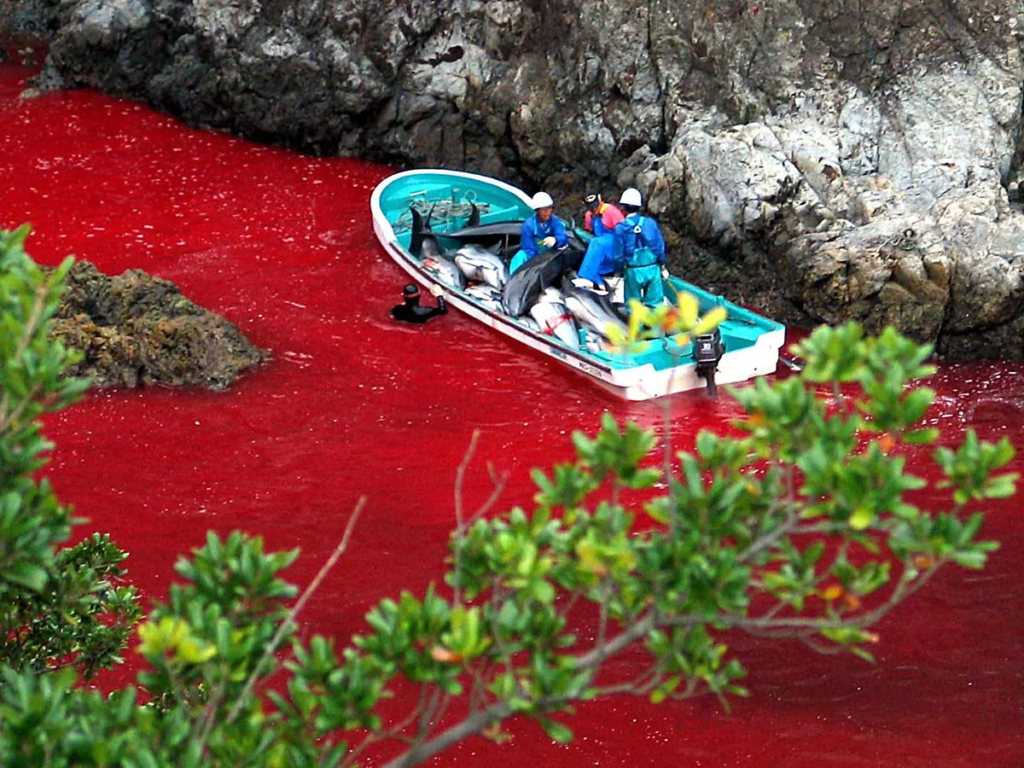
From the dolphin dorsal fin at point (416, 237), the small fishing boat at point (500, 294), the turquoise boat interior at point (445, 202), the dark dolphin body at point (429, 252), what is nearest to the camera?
the small fishing boat at point (500, 294)

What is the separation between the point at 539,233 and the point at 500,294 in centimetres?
78

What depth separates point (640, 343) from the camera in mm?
4648

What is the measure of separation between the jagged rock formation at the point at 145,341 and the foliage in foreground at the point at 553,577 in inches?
358

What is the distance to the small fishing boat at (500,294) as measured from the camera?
13047mm

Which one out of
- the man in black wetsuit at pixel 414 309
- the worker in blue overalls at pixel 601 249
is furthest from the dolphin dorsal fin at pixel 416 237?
the worker in blue overalls at pixel 601 249

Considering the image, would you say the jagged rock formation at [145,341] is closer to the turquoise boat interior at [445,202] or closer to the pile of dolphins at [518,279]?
the pile of dolphins at [518,279]

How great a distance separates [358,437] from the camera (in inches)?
497

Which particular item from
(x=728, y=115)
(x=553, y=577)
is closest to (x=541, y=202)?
(x=728, y=115)

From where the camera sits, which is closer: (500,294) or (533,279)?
(533,279)

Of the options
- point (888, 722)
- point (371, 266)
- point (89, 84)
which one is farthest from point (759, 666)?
point (89, 84)

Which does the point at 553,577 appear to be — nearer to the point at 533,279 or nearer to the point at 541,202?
the point at 533,279

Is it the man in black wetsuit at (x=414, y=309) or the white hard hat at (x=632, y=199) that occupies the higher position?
the white hard hat at (x=632, y=199)

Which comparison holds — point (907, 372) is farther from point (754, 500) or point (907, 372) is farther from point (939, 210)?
point (939, 210)

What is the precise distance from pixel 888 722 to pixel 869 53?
952 centimetres
